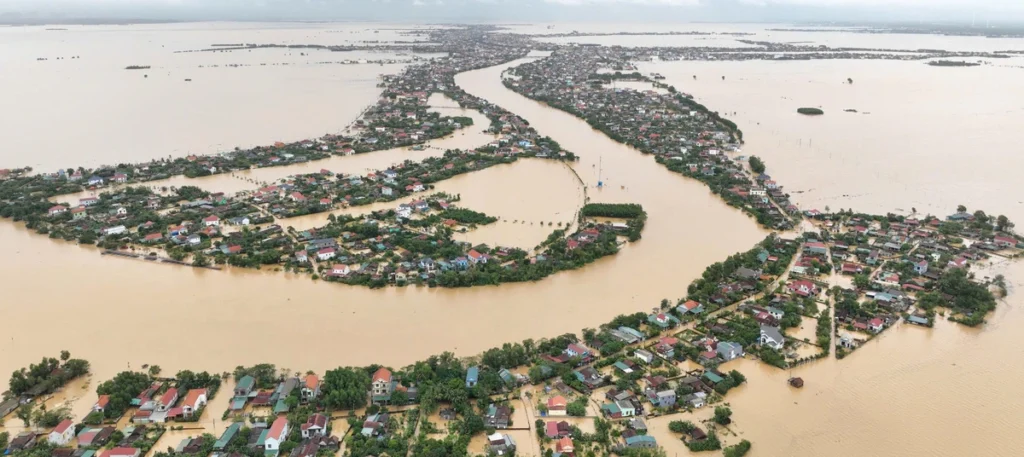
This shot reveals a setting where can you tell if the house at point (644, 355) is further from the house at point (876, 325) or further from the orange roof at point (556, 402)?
the house at point (876, 325)

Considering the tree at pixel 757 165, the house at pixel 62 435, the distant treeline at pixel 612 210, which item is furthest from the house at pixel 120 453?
the tree at pixel 757 165

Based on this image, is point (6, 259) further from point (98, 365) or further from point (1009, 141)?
point (1009, 141)

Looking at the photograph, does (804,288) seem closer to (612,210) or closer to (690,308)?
(690,308)

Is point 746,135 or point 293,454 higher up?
point 746,135

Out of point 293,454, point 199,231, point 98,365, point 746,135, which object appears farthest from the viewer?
point 746,135

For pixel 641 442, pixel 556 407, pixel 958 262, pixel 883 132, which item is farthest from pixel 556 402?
pixel 883 132

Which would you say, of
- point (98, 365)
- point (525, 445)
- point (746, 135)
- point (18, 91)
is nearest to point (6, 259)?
point (98, 365)
